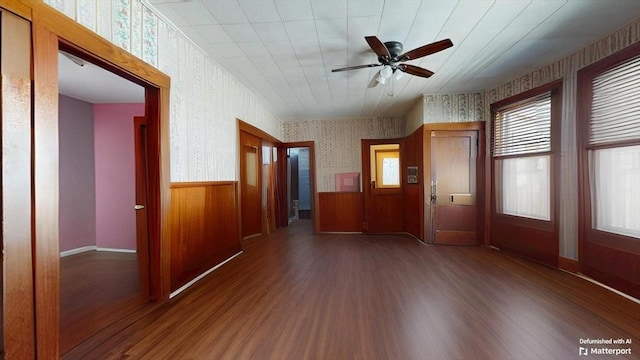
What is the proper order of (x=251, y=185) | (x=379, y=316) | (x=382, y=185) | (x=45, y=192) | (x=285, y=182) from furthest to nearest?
(x=285, y=182)
(x=382, y=185)
(x=251, y=185)
(x=379, y=316)
(x=45, y=192)

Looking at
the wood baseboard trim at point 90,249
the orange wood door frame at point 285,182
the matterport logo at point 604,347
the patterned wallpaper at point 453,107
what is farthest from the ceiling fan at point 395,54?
the wood baseboard trim at point 90,249

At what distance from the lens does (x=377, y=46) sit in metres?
2.24

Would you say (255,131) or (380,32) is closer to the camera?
(380,32)

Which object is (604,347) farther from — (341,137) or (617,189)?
(341,137)

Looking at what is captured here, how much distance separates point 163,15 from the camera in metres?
2.14

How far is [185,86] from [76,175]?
121 inches

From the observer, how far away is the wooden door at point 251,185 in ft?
14.3

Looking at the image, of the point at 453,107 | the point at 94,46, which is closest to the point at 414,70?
the point at 453,107

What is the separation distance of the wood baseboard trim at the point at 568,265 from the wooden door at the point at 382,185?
8.67 feet

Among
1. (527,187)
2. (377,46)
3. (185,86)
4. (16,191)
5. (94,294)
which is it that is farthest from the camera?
(527,187)

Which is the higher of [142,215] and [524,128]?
[524,128]

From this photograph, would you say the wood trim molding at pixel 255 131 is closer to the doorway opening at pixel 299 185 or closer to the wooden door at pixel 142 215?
the wooden door at pixel 142 215

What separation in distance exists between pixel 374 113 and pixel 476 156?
2164 millimetres

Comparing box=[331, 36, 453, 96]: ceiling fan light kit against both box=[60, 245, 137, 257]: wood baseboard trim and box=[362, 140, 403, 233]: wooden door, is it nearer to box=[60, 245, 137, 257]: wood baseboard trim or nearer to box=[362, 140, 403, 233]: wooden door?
box=[362, 140, 403, 233]: wooden door
